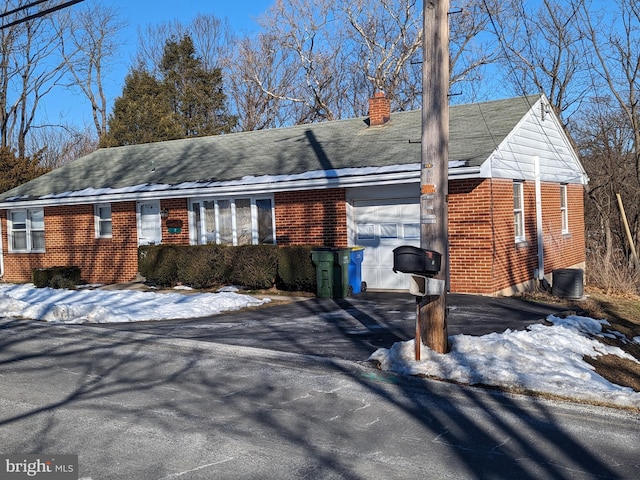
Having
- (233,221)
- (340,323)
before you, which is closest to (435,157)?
(340,323)

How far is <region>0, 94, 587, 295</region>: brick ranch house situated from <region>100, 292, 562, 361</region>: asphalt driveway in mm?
1883

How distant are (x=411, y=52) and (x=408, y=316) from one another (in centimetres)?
2577

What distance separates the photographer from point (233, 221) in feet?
60.8

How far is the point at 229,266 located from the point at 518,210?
728cm

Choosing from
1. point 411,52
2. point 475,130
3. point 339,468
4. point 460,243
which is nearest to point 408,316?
point 460,243

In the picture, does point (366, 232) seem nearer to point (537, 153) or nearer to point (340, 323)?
point (340, 323)

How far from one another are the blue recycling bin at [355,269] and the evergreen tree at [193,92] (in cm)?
2776

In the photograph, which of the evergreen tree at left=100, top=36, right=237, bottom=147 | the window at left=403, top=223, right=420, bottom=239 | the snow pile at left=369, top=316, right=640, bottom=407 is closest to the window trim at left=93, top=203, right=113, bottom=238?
the window at left=403, top=223, right=420, bottom=239

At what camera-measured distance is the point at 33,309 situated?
45.4ft

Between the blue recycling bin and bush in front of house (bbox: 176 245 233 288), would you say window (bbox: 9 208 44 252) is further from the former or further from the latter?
the blue recycling bin

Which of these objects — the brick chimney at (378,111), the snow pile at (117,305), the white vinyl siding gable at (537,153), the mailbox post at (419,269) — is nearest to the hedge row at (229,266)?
the snow pile at (117,305)

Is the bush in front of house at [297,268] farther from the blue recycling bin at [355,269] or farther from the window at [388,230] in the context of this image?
the window at [388,230]

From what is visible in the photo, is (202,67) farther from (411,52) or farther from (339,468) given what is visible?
(339,468)

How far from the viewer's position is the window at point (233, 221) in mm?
18125
